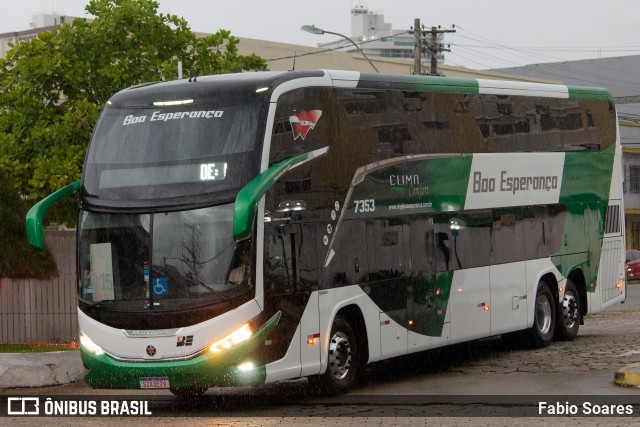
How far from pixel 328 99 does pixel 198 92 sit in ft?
5.64

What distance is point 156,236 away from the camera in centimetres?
1423

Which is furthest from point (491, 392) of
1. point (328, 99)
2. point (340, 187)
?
point (328, 99)

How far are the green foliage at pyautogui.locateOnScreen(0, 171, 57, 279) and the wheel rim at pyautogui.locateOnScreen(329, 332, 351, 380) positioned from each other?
22.9ft

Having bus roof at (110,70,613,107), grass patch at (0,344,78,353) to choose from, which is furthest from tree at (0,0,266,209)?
bus roof at (110,70,613,107)

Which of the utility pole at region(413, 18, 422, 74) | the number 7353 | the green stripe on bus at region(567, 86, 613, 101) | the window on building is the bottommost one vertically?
the window on building

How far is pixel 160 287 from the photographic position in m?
14.1

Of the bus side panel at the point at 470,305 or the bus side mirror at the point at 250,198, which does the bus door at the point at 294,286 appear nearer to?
the bus side mirror at the point at 250,198

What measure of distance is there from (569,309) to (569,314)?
90 millimetres

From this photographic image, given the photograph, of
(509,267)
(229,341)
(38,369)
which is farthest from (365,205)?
(38,369)

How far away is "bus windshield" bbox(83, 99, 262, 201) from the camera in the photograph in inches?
557

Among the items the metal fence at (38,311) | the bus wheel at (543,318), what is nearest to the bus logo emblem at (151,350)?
the metal fence at (38,311)

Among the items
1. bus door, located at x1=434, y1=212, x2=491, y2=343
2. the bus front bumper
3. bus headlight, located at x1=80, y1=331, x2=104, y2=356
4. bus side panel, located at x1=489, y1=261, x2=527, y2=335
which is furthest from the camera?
bus side panel, located at x1=489, y1=261, x2=527, y2=335

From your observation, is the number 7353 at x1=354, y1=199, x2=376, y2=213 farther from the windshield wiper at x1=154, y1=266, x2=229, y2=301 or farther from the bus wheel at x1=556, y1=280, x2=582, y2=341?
the bus wheel at x1=556, y1=280, x2=582, y2=341

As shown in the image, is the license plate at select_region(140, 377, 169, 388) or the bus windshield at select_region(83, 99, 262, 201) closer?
the license plate at select_region(140, 377, 169, 388)
